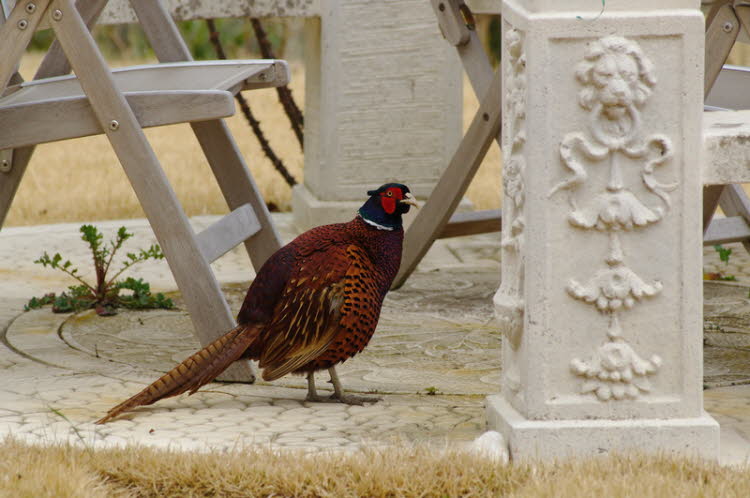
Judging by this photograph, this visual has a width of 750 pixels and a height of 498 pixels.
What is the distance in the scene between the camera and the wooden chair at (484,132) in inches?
161

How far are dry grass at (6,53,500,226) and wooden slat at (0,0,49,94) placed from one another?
3.26 meters

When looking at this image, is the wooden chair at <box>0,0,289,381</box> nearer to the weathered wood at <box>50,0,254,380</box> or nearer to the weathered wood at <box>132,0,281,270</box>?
the weathered wood at <box>50,0,254,380</box>

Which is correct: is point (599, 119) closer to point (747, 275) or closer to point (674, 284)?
point (674, 284)

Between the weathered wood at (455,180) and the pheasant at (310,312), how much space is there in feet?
3.24

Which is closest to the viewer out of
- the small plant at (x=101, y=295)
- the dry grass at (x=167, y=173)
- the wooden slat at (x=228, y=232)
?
the wooden slat at (x=228, y=232)

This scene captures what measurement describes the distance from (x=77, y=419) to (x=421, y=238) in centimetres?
182

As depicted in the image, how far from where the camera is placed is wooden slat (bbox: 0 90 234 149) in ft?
11.2

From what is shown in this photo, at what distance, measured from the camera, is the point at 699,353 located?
267 centimetres

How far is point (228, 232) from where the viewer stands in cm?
377

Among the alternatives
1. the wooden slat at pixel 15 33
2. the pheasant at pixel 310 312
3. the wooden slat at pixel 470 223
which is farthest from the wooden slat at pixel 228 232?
the wooden slat at pixel 470 223

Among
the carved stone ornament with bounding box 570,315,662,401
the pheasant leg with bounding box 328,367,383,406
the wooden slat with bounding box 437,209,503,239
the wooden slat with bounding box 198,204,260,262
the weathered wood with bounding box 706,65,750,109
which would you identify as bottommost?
the pheasant leg with bounding box 328,367,383,406

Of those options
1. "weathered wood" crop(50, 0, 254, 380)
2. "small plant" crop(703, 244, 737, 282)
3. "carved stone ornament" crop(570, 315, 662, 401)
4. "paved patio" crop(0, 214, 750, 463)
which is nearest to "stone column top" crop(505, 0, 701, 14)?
"carved stone ornament" crop(570, 315, 662, 401)

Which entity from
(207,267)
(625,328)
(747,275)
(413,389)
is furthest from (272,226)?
(747,275)

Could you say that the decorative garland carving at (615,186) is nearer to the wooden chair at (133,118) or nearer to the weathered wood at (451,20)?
the wooden chair at (133,118)
